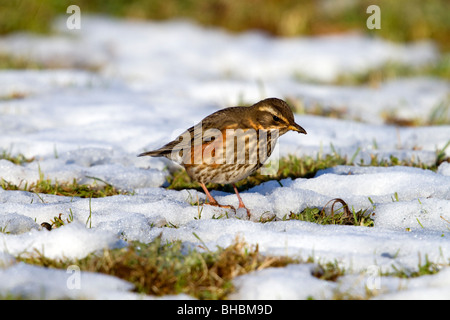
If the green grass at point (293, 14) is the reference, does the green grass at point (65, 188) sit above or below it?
below

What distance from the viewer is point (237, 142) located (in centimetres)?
538

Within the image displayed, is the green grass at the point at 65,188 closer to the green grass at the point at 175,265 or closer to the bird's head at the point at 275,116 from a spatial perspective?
the bird's head at the point at 275,116

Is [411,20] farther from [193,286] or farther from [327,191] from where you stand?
[193,286]

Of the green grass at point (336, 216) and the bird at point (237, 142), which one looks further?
the bird at point (237, 142)

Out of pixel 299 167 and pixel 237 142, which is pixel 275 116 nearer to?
pixel 237 142

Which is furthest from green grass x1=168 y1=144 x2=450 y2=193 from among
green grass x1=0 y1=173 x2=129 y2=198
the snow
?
green grass x1=0 y1=173 x2=129 y2=198

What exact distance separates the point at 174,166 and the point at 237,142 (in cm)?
157

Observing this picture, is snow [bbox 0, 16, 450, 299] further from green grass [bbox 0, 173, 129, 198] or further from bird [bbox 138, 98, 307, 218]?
bird [bbox 138, 98, 307, 218]

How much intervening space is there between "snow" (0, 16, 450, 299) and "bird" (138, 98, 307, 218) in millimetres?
277

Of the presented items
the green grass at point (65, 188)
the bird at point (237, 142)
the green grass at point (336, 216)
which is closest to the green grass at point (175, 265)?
the green grass at point (336, 216)

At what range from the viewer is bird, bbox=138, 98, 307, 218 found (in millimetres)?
5305

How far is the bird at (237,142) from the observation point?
5.30 m

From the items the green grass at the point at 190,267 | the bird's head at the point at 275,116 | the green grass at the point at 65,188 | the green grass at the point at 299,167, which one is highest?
the bird's head at the point at 275,116

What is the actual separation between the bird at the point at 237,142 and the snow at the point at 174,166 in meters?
→ 0.28
